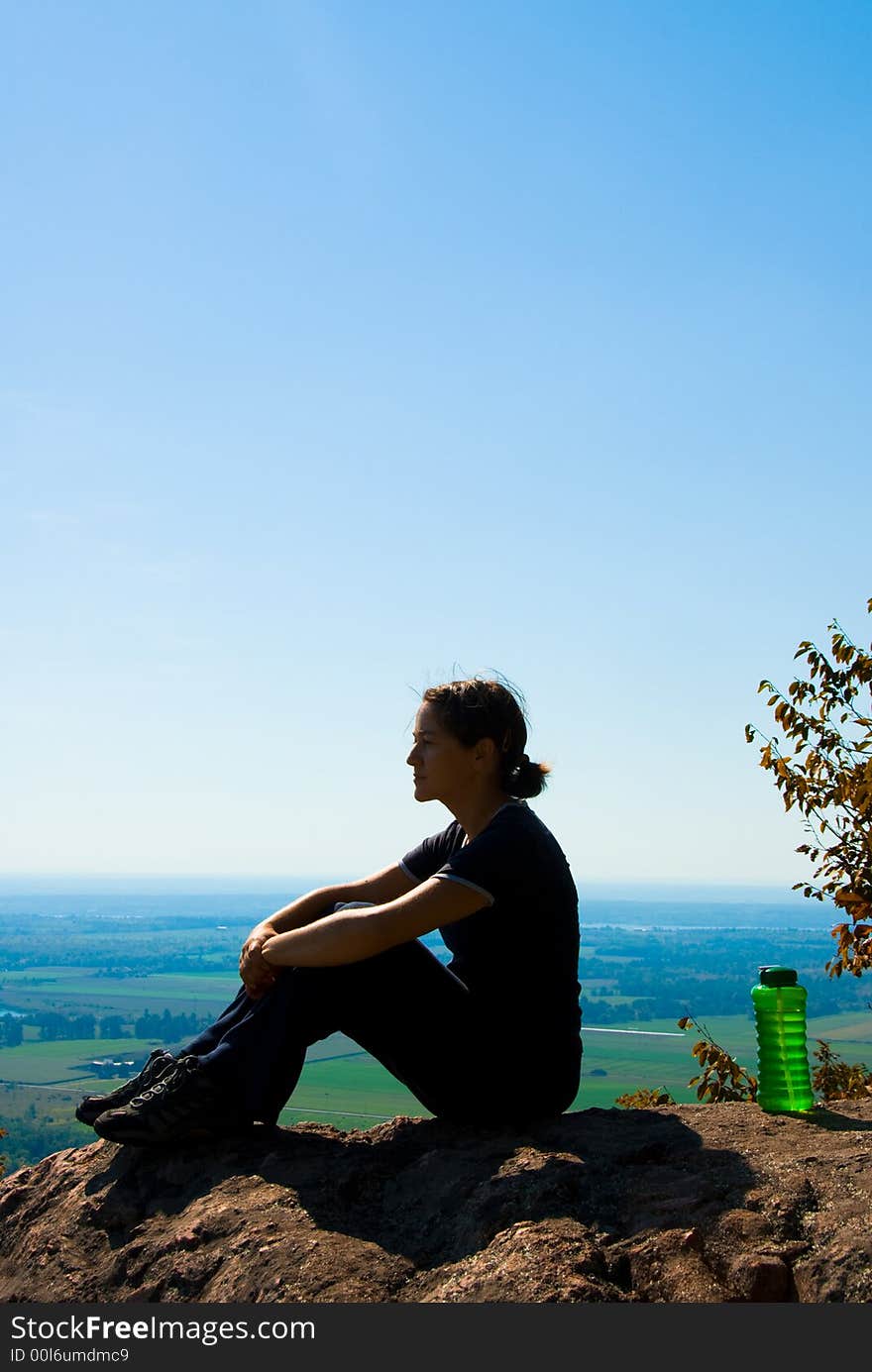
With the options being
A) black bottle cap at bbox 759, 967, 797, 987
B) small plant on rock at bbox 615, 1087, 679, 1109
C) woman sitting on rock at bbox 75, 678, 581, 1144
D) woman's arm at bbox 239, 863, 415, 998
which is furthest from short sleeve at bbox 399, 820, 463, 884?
small plant on rock at bbox 615, 1087, 679, 1109

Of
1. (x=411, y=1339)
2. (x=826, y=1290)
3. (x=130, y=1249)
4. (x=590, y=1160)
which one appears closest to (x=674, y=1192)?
(x=590, y=1160)

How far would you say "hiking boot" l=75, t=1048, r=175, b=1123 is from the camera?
16.0 feet

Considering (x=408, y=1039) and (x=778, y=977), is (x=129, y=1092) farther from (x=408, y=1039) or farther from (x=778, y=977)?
(x=778, y=977)

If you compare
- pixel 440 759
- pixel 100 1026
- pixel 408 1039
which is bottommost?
pixel 100 1026

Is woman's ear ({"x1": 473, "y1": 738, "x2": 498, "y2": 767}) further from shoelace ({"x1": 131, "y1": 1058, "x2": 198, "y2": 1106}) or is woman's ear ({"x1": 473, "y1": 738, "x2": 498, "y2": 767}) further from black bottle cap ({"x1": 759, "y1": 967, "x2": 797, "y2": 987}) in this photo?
shoelace ({"x1": 131, "y1": 1058, "x2": 198, "y2": 1106})

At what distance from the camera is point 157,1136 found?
4.70 m

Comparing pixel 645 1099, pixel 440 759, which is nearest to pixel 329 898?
pixel 440 759

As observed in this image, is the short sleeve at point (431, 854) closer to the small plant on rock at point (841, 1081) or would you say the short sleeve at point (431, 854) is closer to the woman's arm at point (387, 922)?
the woman's arm at point (387, 922)

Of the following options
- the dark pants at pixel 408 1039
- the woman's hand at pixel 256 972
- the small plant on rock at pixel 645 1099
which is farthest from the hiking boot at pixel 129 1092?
the small plant on rock at pixel 645 1099

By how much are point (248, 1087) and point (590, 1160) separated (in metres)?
1.35

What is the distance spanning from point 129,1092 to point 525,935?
177 centimetres

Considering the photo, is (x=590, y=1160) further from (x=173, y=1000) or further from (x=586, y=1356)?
(x=173, y=1000)

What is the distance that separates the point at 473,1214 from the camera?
3.87 meters

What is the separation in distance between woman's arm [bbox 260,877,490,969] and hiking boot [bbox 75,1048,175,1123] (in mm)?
944
